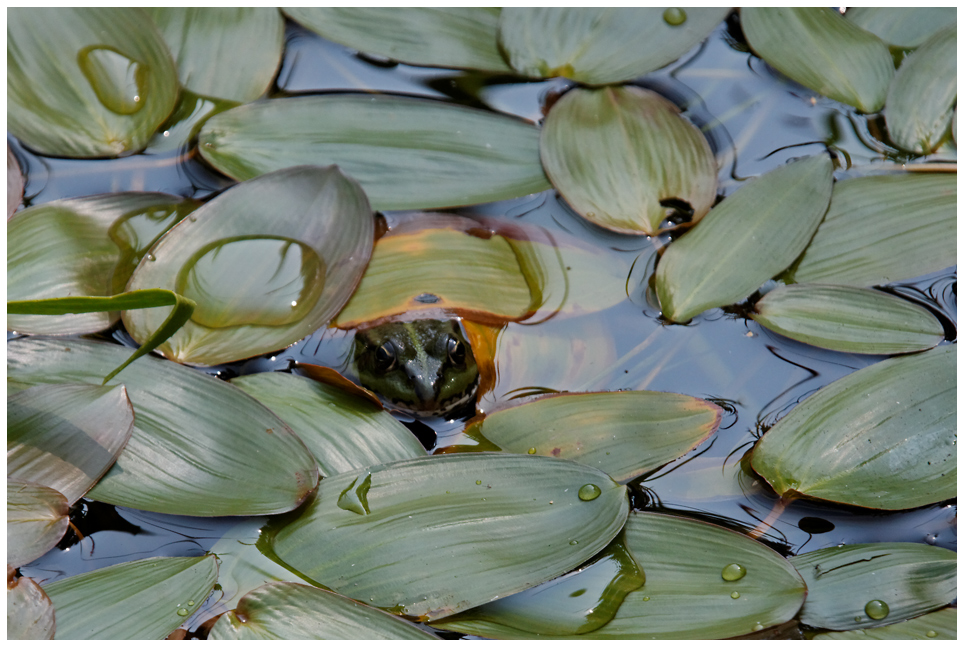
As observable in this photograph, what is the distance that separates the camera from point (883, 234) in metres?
1.44

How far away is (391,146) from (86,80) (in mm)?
761

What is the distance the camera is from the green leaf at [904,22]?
1.65 meters

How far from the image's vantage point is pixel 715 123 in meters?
1.62

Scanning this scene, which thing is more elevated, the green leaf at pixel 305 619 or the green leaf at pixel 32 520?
the green leaf at pixel 32 520

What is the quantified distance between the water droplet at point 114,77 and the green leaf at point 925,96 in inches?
73.8

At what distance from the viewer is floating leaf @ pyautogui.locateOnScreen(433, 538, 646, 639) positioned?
1.11m

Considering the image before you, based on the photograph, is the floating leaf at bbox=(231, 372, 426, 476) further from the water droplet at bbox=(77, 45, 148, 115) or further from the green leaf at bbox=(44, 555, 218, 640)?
the water droplet at bbox=(77, 45, 148, 115)

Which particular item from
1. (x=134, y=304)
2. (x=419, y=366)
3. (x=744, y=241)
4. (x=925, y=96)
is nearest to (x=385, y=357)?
(x=419, y=366)

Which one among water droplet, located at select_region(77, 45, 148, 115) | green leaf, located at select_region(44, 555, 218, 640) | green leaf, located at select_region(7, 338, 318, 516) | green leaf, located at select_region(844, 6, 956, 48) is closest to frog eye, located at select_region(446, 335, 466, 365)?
green leaf, located at select_region(7, 338, 318, 516)

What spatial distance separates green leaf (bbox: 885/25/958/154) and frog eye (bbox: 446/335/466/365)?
1206mm

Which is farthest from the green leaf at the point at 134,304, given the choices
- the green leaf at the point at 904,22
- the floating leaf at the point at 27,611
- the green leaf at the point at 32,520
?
the green leaf at the point at 904,22

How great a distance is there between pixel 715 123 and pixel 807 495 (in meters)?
0.94

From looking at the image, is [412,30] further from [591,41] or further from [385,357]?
[385,357]

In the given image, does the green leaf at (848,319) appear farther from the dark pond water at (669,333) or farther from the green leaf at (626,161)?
the green leaf at (626,161)
